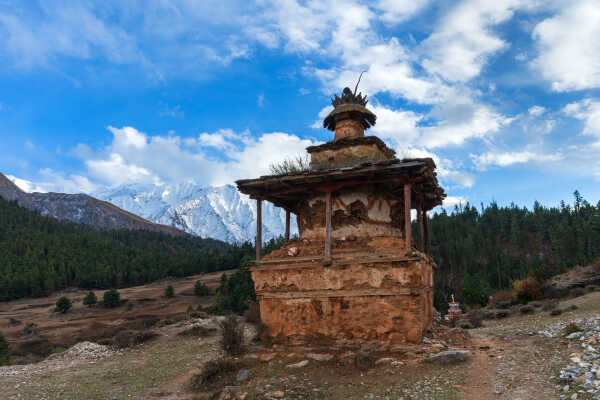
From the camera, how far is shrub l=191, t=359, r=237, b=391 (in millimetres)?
9312

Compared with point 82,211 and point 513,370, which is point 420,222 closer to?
point 513,370

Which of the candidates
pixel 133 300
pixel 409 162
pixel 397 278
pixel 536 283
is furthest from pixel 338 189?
pixel 133 300

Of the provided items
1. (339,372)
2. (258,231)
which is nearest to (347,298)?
(339,372)

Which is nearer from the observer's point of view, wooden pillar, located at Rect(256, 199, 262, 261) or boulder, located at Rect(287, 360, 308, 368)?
boulder, located at Rect(287, 360, 308, 368)

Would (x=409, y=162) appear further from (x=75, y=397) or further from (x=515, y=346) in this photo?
(x=75, y=397)

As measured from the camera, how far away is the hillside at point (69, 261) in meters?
65.3

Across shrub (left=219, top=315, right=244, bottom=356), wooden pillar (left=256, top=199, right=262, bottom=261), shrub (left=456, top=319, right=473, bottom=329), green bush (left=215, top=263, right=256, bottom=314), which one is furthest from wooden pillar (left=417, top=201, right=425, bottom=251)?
green bush (left=215, top=263, right=256, bottom=314)

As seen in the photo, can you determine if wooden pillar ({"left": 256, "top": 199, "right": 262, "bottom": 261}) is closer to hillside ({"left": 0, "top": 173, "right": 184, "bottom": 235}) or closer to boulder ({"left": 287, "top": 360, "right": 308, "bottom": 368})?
boulder ({"left": 287, "top": 360, "right": 308, "bottom": 368})

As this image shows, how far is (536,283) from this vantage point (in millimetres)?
26594

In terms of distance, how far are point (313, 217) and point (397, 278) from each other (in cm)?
328

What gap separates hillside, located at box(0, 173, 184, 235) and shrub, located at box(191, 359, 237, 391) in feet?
567

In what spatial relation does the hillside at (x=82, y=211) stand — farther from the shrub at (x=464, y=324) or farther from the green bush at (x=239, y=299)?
the shrub at (x=464, y=324)

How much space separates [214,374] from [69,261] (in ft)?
252

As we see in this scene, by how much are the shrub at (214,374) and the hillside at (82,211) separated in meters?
173
